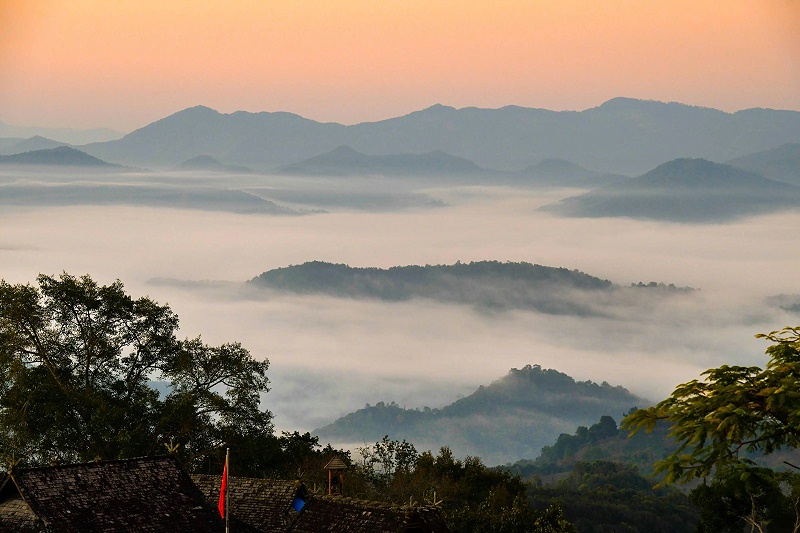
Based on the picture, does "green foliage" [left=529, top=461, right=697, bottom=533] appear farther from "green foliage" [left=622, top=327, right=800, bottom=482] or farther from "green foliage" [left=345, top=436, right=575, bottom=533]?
"green foliage" [left=622, top=327, right=800, bottom=482]

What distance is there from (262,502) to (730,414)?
2524 cm

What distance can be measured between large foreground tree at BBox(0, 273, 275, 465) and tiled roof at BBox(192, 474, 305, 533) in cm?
2110

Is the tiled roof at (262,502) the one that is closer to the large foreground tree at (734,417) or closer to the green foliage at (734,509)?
the large foreground tree at (734,417)

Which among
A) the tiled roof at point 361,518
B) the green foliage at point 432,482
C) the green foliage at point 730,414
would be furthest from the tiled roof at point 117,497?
the green foliage at point 432,482

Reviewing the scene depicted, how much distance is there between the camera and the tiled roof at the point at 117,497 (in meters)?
36.2

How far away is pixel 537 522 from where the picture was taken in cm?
5006

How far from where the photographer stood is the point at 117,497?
37844 mm

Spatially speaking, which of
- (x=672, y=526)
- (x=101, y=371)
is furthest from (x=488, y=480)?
(x=672, y=526)

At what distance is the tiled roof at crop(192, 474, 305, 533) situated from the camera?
1586 inches

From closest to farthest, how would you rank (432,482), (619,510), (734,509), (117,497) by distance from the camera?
(117,497)
(734,509)
(432,482)
(619,510)

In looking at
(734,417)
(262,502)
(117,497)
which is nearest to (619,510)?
(262,502)

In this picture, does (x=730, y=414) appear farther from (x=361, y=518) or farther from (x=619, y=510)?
(x=619, y=510)

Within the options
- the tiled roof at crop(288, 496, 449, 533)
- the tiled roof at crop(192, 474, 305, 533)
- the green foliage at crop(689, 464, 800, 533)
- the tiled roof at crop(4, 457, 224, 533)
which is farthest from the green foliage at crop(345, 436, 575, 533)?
the tiled roof at crop(4, 457, 224, 533)

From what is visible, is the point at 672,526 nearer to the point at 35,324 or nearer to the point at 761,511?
the point at 761,511
